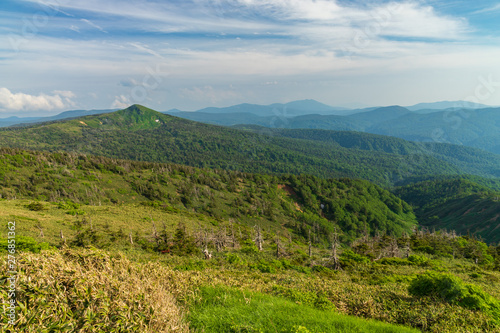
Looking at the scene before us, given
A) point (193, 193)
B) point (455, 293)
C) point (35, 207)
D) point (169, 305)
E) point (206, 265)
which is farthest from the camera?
point (193, 193)

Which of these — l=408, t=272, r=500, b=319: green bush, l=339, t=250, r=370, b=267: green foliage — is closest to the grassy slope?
l=408, t=272, r=500, b=319: green bush

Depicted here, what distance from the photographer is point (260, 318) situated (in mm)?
9070

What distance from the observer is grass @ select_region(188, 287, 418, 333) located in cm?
853

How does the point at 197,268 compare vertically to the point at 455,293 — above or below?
below

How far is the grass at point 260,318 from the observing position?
8.53 meters

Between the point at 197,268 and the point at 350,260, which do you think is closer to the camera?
the point at 197,268

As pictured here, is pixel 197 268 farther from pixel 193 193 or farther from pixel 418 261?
pixel 193 193

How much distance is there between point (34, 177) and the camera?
115m

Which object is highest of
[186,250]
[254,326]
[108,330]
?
[108,330]

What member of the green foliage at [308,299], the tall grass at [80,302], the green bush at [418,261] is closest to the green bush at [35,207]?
the green foliage at [308,299]

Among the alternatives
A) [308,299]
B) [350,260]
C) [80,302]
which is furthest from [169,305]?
[350,260]

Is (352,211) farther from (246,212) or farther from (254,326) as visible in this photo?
(254,326)

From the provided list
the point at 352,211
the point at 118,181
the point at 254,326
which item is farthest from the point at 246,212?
the point at 254,326

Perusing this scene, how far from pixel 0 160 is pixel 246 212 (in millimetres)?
129231
